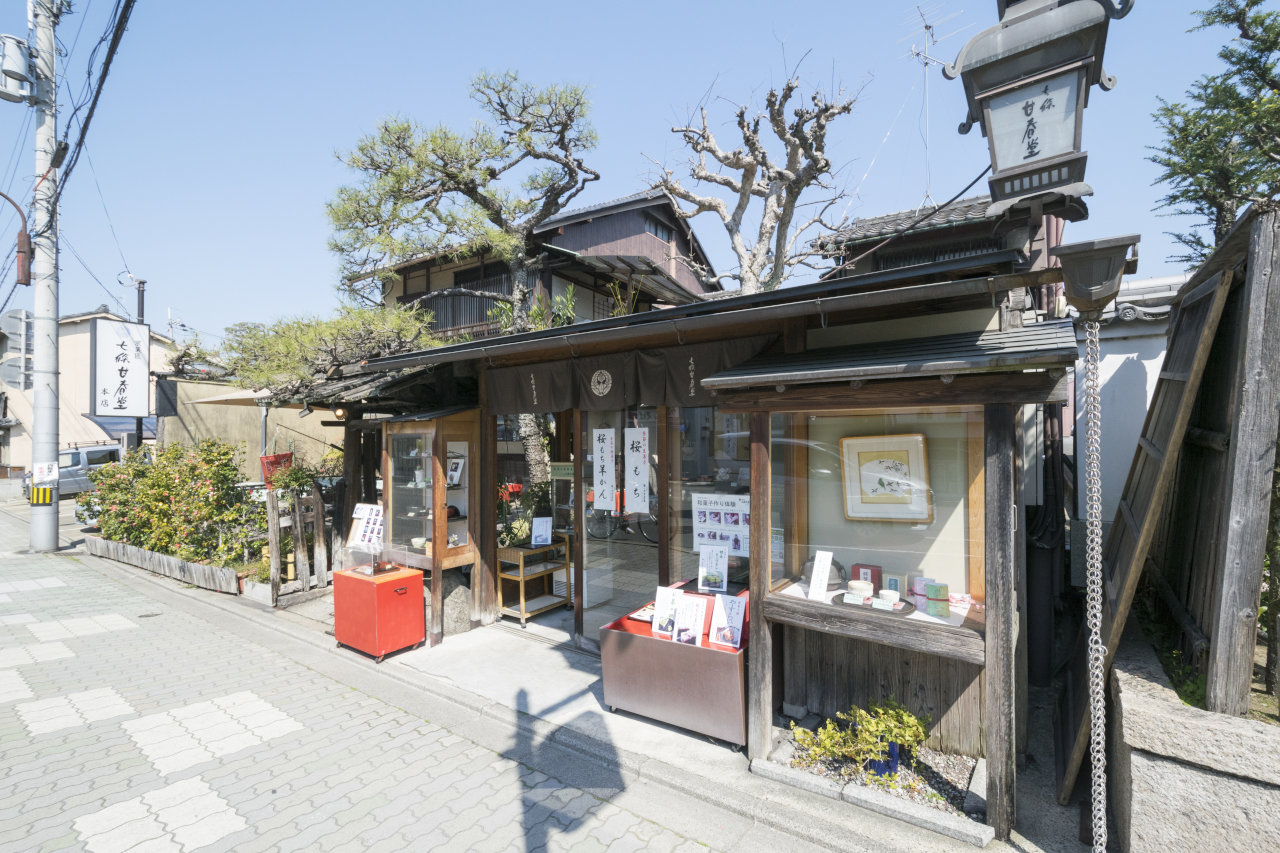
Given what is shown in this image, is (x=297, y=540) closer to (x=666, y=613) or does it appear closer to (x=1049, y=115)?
(x=666, y=613)

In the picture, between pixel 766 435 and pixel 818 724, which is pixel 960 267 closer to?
pixel 766 435

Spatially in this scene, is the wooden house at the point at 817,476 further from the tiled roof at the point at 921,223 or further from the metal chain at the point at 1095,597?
the tiled roof at the point at 921,223

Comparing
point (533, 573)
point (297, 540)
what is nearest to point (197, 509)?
point (297, 540)

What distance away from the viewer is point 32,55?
38.8 ft

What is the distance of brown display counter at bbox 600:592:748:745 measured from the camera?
4.20 metres

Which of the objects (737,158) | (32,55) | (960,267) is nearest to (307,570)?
(960,267)

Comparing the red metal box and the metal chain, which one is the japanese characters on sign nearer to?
the metal chain

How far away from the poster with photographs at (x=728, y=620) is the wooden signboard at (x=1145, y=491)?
214 cm

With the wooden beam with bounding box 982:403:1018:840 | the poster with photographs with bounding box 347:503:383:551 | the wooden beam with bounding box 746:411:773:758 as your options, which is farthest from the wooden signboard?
the poster with photographs with bounding box 347:503:383:551

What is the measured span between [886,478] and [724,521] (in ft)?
4.84

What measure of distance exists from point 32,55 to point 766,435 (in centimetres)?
1774

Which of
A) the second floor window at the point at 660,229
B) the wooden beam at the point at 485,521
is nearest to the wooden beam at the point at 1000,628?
the wooden beam at the point at 485,521

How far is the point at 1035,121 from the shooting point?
2.55m

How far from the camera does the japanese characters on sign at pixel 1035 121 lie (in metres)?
2.47
